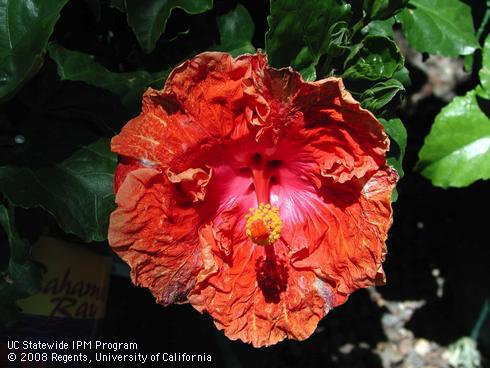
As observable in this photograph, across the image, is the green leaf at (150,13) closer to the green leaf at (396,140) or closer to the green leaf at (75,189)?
the green leaf at (75,189)

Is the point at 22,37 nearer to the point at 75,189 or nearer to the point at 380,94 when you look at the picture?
the point at 75,189

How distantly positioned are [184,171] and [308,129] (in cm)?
25

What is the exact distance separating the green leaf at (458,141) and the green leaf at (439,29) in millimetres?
168

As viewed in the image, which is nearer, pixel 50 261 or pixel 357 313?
pixel 50 261

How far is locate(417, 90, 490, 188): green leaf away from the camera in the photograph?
177 cm

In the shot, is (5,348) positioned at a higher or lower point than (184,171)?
lower

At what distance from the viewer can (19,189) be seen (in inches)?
46.9

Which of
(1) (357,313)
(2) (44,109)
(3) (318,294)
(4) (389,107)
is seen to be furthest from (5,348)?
(1) (357,313)

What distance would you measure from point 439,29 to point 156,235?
38.2 inches

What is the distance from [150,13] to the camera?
49.9 inches

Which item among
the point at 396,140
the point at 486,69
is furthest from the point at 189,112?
the point at 486,69

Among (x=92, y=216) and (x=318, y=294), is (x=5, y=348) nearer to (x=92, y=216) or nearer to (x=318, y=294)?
(x=92, y=216)

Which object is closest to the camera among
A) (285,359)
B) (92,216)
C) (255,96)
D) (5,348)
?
(255,96)

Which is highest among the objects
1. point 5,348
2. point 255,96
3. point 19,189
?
point 255,96
